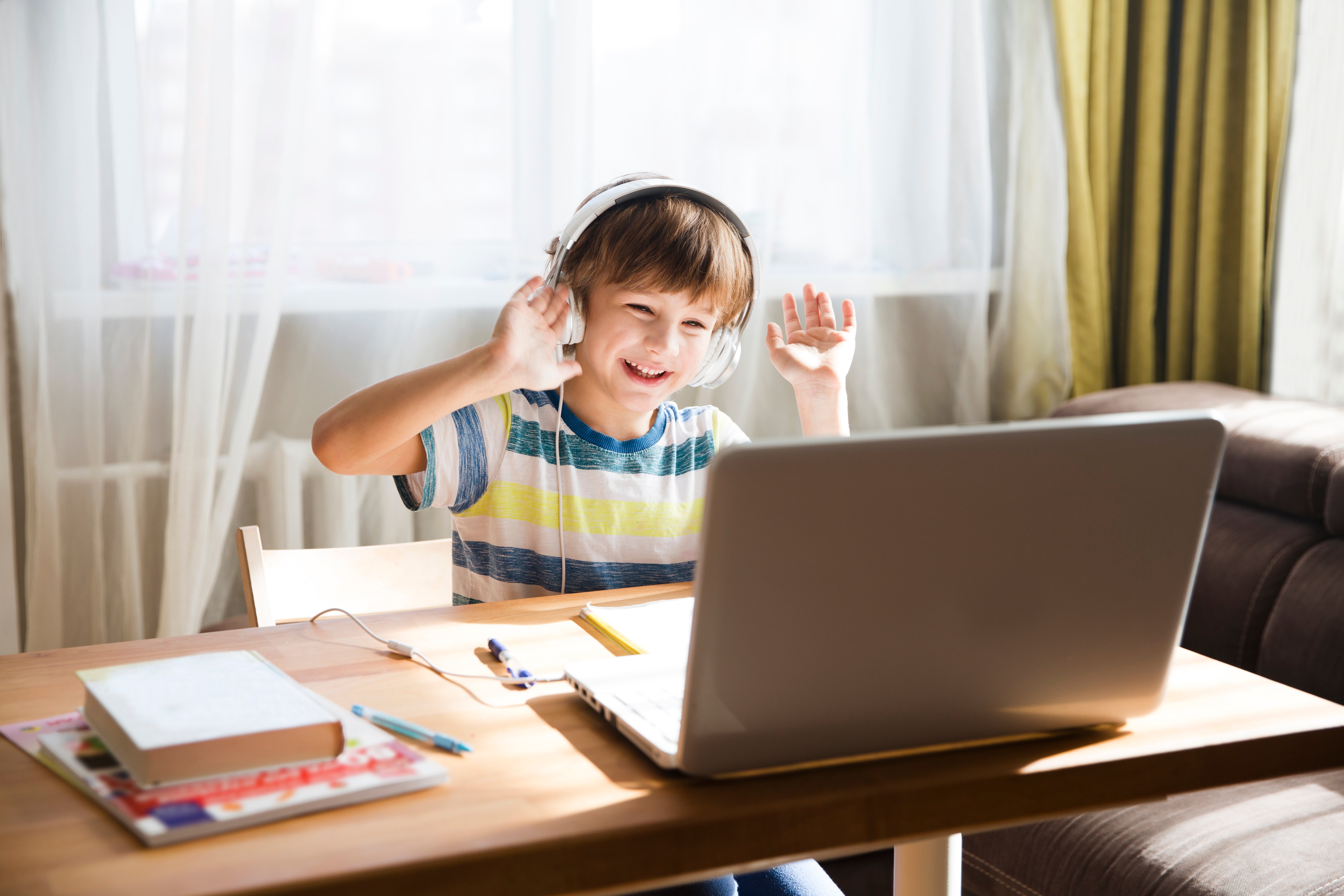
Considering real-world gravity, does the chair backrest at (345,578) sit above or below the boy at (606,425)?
below

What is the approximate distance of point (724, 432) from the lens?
4.76 ft

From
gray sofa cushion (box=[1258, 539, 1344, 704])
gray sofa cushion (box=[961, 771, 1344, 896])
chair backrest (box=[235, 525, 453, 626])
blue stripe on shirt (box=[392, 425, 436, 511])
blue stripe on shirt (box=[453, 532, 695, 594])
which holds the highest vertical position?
blue stripe on shirt (box=[392, 425, 436, 511])

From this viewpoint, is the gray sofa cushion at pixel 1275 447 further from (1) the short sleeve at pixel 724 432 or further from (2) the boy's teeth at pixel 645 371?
(2) the boy's teeth at pixel 645 371

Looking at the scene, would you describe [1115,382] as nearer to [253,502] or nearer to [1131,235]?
[1131,235]

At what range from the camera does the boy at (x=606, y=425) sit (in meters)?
1.25

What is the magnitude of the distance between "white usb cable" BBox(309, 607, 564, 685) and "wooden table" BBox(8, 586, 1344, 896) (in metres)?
0.01

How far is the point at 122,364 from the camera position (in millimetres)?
1896

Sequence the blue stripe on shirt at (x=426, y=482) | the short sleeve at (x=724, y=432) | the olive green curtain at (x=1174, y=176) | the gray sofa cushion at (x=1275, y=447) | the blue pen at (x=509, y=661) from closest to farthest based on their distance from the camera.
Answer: the blue pen at (x=509, y=661) → the blue stripe on shirt at (x=426, y=482) → the short sleeve at (x=724, y=432) → the gray sofa cushion at (x=1275, y=447) → the olive green curtain at (x=1174, y=176)

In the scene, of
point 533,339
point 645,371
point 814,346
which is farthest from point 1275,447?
point 533,339

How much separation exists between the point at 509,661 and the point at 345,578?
62 centimetres

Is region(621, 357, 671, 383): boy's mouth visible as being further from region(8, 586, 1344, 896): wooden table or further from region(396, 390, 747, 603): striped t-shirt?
region(8, 586, 1344, 896): wooden table

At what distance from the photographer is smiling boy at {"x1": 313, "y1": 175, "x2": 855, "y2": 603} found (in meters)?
1.25

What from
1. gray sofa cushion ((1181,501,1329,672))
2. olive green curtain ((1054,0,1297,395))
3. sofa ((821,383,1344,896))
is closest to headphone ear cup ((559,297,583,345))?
sofa ((821,383,1344,896))

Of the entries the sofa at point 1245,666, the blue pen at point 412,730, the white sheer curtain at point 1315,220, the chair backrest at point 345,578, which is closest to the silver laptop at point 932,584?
the blue pen at point 412,730
